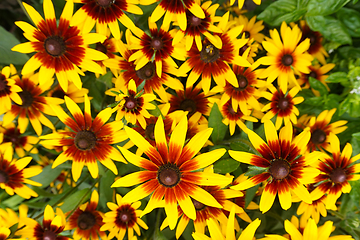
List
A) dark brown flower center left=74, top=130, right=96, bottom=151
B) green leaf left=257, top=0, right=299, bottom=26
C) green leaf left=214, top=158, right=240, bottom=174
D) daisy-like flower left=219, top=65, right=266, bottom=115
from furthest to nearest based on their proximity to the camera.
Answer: green leaf left=257, top=0, right=299, bottom=26
daisy-like flower left=219, top=65, right=266, bottom=115
dark brown flower center left=74, top=130, right=96, bottom=151
green leaf left=214, top=158, right=240, bottom=174

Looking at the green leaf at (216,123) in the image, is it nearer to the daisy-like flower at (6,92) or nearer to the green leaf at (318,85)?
the green leaf at (318,85)

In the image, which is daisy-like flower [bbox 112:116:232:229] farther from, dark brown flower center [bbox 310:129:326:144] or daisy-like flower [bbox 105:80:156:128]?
dark brown flower center [bbox 310:129:326:144]

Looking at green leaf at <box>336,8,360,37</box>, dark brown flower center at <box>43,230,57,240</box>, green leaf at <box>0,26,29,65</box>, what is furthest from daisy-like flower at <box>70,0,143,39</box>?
green leaf at <box>336,8,360,37</box>

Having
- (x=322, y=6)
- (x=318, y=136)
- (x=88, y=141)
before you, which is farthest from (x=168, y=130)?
(x=322, y=6)

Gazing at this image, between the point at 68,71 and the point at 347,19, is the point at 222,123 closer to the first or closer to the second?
the point at 68,71

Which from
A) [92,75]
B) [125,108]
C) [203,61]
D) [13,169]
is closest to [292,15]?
[203,61]
